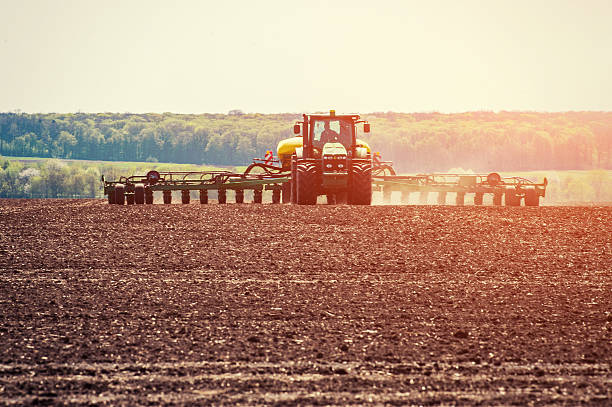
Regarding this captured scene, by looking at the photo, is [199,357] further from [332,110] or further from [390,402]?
[332,110]

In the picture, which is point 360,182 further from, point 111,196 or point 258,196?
point 111,196

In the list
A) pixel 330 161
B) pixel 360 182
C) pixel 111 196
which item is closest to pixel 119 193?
pixel 111 196

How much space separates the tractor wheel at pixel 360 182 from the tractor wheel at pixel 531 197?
5934mm

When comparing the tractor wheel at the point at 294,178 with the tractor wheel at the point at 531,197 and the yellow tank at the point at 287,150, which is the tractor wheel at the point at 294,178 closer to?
the yellow tank at the point at 287,150

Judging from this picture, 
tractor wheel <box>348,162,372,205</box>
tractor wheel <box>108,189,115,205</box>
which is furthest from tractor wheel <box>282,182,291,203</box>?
tractor wheel <box>108,189,115,205</box>

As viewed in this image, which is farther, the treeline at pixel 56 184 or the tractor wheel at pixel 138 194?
the treeline at pixel 56 184

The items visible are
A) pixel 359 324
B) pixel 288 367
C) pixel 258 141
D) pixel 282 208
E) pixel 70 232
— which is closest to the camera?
pixel 288 367

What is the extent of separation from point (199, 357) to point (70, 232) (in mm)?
9212

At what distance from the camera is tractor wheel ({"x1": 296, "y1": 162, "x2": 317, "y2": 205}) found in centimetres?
1939

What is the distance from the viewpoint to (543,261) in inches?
460

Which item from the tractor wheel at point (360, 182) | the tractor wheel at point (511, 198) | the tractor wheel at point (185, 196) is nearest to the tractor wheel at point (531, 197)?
the tractor wheel at point (511, 198)

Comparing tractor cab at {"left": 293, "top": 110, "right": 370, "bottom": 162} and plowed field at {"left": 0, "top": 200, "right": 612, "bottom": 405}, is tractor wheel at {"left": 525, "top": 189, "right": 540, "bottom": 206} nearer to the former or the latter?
tractor cab at {"left": 293, "top": 110, "right": 370, "bottom": 162}

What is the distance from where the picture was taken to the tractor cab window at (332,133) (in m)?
20.2

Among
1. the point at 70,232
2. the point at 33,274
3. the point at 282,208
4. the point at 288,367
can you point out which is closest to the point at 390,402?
the point at 288,367
